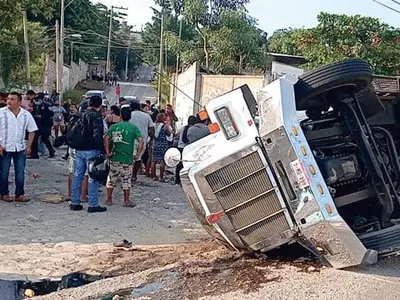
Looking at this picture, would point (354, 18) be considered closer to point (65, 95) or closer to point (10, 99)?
point (10, 99)

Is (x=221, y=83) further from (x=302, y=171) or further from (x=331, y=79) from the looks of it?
(x=302, y=171)

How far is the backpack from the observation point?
9.84 meters

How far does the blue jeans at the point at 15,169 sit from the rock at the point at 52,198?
378 millimetres

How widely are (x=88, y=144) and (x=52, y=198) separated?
1343mm

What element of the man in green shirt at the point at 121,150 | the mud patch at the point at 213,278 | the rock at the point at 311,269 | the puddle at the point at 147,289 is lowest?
the puddle at the point at 147,289

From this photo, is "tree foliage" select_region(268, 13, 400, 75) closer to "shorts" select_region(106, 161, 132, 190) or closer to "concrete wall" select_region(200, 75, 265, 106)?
"concrete wall" select_region(200, 75, 265, 106)

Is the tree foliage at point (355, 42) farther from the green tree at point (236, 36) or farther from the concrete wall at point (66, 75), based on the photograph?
the concrete wall at point (66, 75)

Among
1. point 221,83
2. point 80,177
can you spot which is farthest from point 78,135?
point 221,83

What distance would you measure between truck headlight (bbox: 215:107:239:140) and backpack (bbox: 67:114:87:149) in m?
4.18

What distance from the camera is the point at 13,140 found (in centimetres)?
1018

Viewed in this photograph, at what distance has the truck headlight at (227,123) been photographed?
19.8ft

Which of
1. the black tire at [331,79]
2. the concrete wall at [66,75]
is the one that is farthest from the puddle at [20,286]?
the concrete wall at [66,75]

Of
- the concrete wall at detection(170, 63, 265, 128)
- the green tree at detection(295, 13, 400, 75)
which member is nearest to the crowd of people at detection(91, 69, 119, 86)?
the concrete wall at detection(170, 63, 265, 128)

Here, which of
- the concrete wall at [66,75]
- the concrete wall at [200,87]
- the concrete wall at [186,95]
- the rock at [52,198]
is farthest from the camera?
the concrete wall at [66,75]
